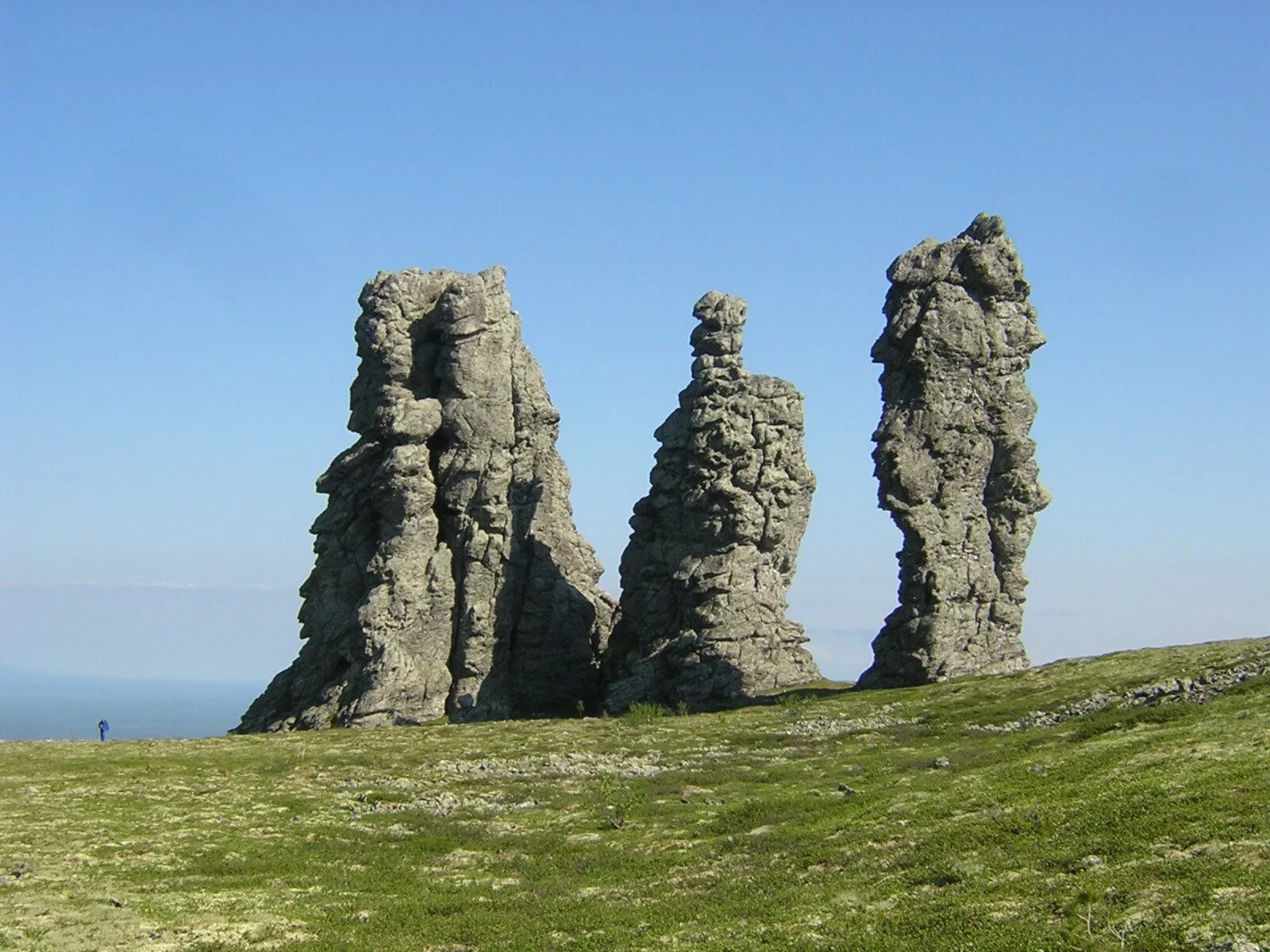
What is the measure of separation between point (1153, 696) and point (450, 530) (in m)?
54.8

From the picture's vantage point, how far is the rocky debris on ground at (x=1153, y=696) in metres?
61.5

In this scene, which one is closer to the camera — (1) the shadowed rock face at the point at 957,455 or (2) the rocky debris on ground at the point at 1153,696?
(2) the rocky debris on ground at the point at 1153,696

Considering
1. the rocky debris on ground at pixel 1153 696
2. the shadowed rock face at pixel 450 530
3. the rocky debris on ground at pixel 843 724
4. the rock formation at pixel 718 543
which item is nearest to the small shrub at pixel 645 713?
the rock formation at pixel 718 543

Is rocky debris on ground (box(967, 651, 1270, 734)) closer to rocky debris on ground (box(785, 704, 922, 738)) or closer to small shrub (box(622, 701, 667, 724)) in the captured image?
rocky debris on ground (box(785, 704, 922, 738))

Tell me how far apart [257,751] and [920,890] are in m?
47.5

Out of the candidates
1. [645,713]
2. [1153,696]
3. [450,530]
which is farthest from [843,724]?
[450,530]

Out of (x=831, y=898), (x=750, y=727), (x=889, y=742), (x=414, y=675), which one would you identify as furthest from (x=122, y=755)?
(x=831, y=898)

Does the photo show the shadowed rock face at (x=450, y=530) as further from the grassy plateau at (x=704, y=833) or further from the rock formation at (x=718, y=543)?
the grassy plateau at (x=704, y=833)

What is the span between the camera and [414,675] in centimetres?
9769

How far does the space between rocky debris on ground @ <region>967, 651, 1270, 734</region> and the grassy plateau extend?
0.23 metres

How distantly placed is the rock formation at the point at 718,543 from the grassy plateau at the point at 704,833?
19.8m

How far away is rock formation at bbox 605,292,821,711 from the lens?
96250 mm

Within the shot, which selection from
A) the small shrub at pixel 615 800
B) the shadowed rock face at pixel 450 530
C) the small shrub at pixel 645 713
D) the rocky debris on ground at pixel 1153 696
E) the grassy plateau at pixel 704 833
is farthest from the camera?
the shadowed rock face at pixel 450 530

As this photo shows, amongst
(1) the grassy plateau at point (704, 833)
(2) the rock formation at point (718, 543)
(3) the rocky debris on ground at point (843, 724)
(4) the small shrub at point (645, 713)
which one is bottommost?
(1) the grassy plateau at point (704, 833)
